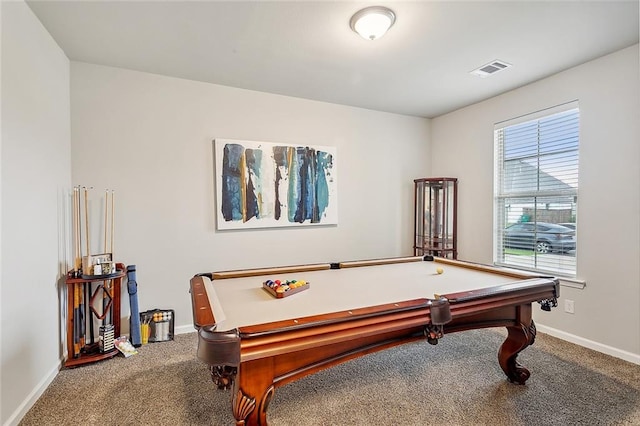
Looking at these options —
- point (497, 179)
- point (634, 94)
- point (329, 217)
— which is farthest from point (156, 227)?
point (634, 94)

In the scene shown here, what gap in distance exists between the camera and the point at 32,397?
6.30 feet

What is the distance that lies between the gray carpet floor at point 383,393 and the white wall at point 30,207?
0.28 m

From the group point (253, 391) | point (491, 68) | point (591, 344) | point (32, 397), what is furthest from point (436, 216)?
point (32, 397)

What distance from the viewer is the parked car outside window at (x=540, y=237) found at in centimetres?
296

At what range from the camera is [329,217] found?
12.2 feet

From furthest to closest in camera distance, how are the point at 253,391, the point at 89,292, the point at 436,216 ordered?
the point at 436,216 → the point at 89,292 → the point at 253,391

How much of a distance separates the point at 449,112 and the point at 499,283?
2.88 meters

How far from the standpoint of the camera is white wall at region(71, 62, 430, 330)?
276 cm

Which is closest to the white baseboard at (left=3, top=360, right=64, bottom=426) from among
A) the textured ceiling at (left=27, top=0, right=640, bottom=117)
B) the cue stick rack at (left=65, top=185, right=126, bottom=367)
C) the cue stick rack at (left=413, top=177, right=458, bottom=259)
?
the cue stick rack at (left=65, top=185, right=126, bottom=367)

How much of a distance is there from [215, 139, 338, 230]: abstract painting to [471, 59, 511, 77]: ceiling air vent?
1689 millimetres

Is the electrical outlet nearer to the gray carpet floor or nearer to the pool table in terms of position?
the gray carpet floor

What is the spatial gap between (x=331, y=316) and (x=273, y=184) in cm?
226

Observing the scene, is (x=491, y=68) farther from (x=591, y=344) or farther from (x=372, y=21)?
(x=591, y=344)

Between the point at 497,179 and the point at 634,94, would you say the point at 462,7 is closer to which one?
the point at 634,94
